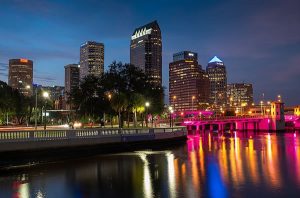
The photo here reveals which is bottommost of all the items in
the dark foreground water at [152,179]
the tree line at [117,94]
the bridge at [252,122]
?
the dark foreground water at [152,179]

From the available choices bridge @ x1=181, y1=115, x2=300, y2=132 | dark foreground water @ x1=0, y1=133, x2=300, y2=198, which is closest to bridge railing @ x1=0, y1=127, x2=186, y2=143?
dark foreground water @ x1=0, y1=133, x2=300, y2=198

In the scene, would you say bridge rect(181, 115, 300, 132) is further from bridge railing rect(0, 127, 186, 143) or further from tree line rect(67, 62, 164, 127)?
bridge railing rect(0, 127, 186, 143)

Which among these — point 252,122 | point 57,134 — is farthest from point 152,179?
point 252,122

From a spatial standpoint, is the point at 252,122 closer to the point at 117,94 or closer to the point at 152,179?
the point at 117,94

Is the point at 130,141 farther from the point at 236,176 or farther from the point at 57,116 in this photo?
the point at 57,116

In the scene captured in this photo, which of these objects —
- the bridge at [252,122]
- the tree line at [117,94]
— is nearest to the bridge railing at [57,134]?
the tree line at [117,94]

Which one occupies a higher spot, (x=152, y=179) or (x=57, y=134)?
(x=57, y=134)

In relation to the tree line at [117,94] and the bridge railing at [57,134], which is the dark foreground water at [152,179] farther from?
the tree line at [117,94]

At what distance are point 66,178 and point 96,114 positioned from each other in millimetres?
49814

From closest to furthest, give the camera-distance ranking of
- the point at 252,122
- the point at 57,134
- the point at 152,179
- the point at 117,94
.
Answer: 1. the point at 152,179
2. the point at 57,134
3. the point at 117,94
4. the point at 252,122

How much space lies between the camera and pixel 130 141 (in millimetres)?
51469

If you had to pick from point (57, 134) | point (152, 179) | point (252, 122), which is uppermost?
point (57, 134)

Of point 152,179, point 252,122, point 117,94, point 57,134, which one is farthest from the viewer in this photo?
point 252,122

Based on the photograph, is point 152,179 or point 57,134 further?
point 57,134
